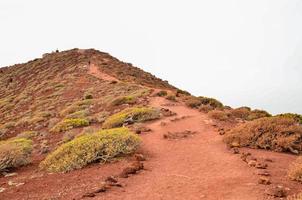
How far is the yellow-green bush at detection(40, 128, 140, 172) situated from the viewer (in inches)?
495

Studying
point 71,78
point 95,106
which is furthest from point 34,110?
point 71,78

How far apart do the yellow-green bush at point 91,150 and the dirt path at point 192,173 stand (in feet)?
3.21

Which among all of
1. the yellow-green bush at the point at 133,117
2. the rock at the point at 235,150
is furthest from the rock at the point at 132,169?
the yellow-green bush at the point at 133,117

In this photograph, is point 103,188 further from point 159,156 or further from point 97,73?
point 97,73

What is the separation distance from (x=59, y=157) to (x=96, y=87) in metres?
21.2

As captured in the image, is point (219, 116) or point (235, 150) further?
point (219, 116)

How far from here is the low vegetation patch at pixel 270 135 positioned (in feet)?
43.4

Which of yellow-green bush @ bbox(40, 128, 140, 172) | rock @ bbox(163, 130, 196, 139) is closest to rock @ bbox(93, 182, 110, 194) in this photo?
yellow-green bush @ bbox(40, 128, 140, 172)

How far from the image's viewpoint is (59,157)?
13.2 metres

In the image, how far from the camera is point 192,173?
432 inches

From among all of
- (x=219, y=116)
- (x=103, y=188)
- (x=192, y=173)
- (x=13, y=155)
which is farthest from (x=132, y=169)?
(x=219, y=116)

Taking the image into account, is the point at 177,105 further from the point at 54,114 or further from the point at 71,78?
the point at 71,78

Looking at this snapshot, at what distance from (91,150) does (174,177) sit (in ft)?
11.5

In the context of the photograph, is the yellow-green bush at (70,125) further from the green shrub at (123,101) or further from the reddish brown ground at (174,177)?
the reddish brown ground at (174,177)
